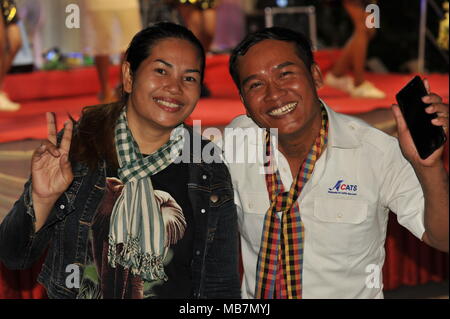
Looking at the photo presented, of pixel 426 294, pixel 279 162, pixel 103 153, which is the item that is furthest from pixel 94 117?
pixel 426 294

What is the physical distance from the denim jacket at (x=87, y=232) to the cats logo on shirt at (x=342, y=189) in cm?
29

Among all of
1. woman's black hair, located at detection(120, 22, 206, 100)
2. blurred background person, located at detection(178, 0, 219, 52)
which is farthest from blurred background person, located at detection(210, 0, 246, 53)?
woman's black hair, located at detection(120, 22, 206, 100)

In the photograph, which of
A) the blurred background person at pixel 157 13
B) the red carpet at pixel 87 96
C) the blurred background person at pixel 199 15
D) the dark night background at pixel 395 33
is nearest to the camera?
the red carpet at pixel 87 96

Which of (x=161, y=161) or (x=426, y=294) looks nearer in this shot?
(x=161, y=161)

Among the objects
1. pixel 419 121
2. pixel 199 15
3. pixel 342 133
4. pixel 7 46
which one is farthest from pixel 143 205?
pixel 199 15

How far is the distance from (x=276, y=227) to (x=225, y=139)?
13.7 inches

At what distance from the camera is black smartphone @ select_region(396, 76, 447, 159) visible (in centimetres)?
170

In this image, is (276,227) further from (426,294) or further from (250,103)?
(426,294)

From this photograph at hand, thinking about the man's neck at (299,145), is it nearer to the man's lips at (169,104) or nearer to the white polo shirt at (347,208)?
the white polo shirt at (347,208)

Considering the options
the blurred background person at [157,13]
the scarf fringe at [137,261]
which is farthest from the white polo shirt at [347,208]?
the blurred background person at [157,13]

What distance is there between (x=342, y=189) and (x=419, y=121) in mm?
352

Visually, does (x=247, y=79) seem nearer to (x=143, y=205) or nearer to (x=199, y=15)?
Answer: (x=143, y=205)

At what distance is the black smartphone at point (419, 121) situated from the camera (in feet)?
5.56

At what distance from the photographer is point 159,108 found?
6.25 ft
